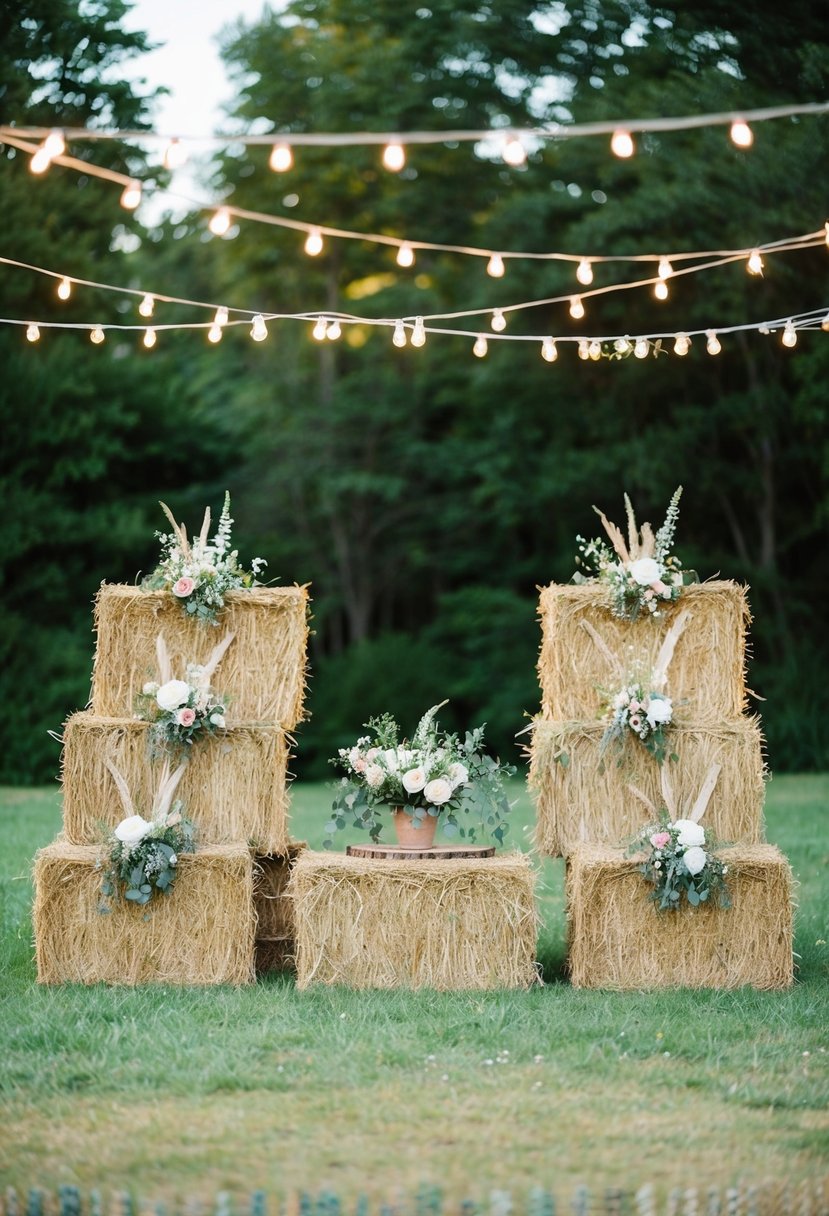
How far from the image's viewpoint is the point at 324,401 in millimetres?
21812

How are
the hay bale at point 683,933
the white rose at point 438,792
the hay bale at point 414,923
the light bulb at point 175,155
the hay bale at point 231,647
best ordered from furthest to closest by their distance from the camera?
1. the hay bale at point 231,647
2. the white rose at point 438,792
3. the hay bale at point 683,933
4. the hay bale at point 414,923
5. the light bulb at point 175,155

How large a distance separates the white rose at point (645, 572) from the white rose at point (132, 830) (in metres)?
2.65

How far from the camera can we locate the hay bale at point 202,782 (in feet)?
22.0

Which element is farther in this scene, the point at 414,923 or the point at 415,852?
the point at 415,852

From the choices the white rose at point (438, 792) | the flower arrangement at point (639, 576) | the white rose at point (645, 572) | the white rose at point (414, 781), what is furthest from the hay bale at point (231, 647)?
the white rose at point (645, 572)

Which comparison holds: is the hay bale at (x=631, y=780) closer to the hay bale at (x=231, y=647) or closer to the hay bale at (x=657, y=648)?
the hay bale at (x=657, y=648)

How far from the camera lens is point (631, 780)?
6.82m

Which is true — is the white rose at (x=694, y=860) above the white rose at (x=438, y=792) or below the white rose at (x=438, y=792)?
below

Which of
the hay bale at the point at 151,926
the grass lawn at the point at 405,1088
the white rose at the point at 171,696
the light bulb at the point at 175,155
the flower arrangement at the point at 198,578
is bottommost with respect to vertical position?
the grass lawn at the point at 405,1088

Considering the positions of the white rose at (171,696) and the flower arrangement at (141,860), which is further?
the white rose at (171,696)

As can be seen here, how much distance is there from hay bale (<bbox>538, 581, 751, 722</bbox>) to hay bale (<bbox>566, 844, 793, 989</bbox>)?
947 mm

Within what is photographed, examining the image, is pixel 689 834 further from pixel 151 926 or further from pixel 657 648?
pixel 151 926

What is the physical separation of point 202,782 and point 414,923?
51.9 inches

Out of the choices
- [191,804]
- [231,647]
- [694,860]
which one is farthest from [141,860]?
[694,860]
